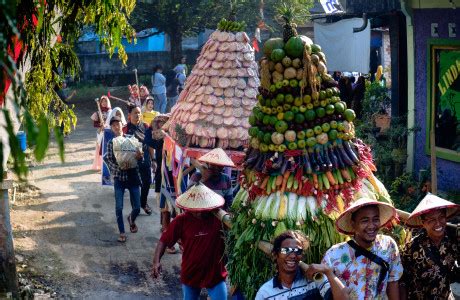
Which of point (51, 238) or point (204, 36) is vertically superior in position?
point (204, 36)

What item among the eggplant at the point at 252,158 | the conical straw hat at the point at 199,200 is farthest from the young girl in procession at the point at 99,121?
the eggplant at the point at 252,158

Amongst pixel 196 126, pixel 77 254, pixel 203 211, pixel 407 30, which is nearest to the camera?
pixel 203 211

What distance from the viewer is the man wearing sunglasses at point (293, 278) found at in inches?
206

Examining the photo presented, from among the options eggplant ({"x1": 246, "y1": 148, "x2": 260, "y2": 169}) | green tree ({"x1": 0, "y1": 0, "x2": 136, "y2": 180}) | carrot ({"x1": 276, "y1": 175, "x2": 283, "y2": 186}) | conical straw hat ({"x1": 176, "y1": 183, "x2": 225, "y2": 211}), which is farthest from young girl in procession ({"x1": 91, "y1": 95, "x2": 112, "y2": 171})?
carrot ({"x1": 276, "y1": 175, "x2": 283, "y2": 186})

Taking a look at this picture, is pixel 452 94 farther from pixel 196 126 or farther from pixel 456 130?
pixel 196 126

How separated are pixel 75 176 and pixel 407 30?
23.4 ft

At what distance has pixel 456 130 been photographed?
1159 cm

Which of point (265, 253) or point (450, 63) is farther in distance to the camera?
point (450, 63)

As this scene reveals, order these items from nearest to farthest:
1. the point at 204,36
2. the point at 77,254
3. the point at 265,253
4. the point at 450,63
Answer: the point at 265,253 → the point at 77,254 → the point at 450,63 → the point at 204,36

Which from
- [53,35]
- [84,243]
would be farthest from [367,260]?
[84,243]

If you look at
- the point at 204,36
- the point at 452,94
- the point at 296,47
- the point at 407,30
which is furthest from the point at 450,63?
the point at 204,36

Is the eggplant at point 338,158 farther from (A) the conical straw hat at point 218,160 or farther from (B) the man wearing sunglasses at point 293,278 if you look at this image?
(A) the conical straw hat at point 218,160

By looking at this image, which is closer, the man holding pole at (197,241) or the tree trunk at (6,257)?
the man holding pole at (197,241)

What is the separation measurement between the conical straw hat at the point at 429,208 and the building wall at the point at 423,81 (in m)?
6.03
